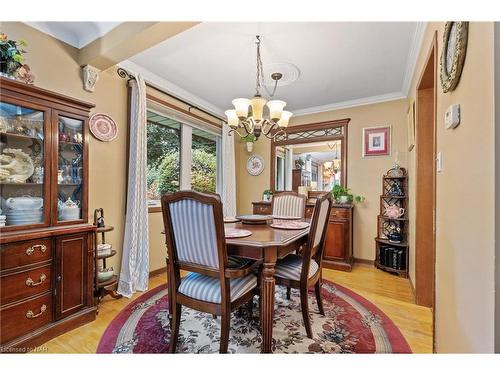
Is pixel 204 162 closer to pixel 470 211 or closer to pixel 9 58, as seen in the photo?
pixel 9 58

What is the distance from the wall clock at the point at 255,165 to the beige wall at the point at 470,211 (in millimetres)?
3067

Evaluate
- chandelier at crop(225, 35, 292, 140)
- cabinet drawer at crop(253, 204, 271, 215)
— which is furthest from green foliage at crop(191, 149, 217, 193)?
chandelier at crop(225, 35, 292, 140)

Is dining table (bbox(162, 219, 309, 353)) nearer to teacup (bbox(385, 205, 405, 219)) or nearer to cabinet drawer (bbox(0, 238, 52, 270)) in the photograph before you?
cabinet drawer (bbox(0, 238, 52, 270))

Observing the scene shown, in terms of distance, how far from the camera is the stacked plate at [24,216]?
1542mm

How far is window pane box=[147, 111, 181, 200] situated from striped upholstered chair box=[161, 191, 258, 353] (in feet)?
5.66

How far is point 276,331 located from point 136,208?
178 centimetres

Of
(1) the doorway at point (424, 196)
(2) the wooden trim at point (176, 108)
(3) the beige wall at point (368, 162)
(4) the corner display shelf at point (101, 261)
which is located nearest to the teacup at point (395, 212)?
(3) the beige wall at point (368, 162)

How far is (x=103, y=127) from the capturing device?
91.0 inches

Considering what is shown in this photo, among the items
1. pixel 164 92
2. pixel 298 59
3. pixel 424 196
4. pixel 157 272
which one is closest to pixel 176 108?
pixel 164 92

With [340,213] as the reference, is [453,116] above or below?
above

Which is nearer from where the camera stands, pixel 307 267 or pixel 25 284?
pixel 25 284

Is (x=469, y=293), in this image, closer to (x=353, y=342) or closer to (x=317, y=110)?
(x=353, y=342)

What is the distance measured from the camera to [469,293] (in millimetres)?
939
